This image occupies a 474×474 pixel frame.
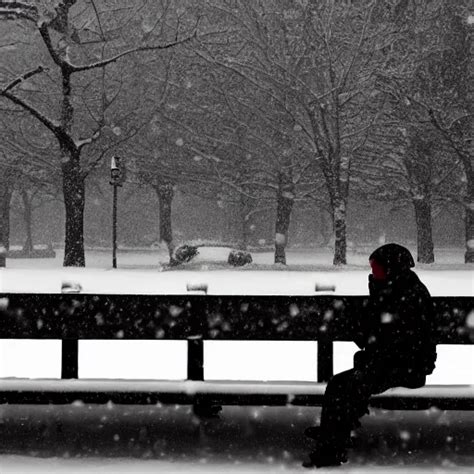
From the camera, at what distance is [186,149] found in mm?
30141

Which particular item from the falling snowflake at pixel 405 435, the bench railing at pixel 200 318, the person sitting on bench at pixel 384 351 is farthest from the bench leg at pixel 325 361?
the person sitting on bench at pixel 384 351

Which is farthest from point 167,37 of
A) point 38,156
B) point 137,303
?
point 137,303

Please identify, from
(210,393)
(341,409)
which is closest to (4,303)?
(210,393)

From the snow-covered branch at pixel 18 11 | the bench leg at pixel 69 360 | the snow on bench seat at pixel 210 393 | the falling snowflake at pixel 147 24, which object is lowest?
the snow on bench seat at pixel 210 393

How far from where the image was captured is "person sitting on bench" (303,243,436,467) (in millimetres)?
4648

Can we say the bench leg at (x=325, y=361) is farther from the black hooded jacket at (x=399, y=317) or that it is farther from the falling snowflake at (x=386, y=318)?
the falling snowflake at (x=386, y=318)

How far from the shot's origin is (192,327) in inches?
225

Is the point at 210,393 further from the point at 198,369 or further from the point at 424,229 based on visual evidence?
the point at 424,229

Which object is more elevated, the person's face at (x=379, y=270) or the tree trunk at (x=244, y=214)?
the tree trunk at (x=244, y=214)

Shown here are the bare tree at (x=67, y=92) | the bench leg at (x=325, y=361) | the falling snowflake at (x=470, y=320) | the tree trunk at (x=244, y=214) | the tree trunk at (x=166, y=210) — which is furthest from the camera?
the tree trunk at (x=166, y=210)

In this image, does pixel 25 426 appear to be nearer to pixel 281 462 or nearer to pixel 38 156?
pixel 281 462

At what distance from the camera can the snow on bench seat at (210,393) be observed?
528 centimetres

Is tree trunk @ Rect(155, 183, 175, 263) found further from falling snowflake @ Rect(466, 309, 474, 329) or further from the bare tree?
falling snowflake @ Rect(466, 309, 474, 329)

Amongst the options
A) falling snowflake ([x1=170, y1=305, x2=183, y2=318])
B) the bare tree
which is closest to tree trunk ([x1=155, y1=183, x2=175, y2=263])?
the bare tree
